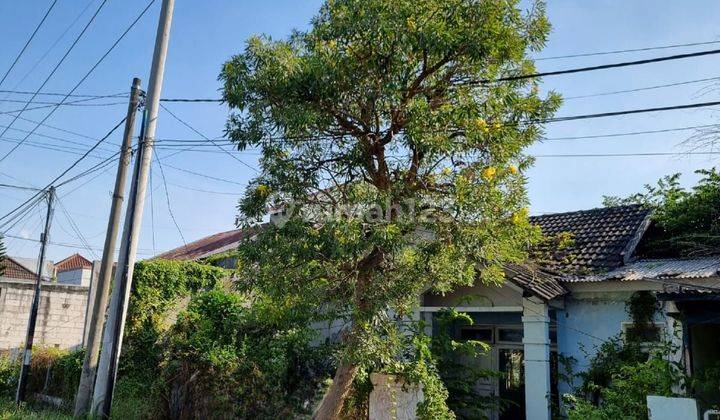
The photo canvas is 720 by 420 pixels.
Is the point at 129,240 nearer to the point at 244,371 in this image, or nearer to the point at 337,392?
the point at 244,371

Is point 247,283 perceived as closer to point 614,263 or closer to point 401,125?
point 401,125

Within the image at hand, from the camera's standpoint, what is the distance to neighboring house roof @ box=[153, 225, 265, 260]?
23688 millimetres

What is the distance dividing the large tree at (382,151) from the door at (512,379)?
227 inches

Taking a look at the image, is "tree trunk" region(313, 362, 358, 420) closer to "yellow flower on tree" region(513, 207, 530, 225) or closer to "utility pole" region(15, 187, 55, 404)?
Answer: "yellow flower on tree" region(513, 207, 530, 225)

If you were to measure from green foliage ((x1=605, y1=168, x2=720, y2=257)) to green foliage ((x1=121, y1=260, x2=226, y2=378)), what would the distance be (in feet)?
37.8

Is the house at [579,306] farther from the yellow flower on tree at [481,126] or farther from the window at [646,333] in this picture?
the yellow flower on tree at [481,126]

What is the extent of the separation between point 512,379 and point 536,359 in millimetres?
3121

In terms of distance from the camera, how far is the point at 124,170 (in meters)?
10.8

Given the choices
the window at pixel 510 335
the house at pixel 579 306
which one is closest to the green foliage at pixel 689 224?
the house at pixel 579 306

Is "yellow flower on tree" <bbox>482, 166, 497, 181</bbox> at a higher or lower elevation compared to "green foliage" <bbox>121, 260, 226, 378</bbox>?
higher

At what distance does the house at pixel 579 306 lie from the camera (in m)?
9.38

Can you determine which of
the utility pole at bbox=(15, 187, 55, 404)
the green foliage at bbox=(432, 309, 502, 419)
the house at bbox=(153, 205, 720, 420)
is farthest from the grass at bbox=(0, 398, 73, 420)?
the green foliage at bbox=(432, 309, 502, 419)

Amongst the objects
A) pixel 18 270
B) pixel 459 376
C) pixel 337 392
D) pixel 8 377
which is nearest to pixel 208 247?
pixel 8 377

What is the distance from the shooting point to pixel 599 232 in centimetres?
1328
